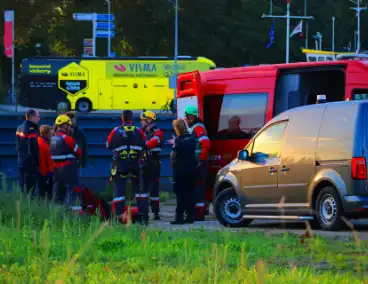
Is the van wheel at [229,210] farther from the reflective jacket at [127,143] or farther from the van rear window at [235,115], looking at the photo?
the van rear window at [235,115]

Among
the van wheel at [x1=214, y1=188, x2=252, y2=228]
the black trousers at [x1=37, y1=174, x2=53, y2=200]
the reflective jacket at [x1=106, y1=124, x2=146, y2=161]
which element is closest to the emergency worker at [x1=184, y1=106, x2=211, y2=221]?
the van wheel at [x1=214, y1=188, x2=252, y2=228]

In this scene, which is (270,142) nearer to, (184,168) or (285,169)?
(285,169)

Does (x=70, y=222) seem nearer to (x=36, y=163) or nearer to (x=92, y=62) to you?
(x=36, y=163)

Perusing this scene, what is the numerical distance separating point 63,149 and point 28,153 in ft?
6.46

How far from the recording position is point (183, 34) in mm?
83875

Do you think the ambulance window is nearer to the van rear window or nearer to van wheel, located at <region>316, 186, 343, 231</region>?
the van rear window

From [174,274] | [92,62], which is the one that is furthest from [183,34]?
[174,274]

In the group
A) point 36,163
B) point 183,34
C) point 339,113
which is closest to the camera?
point 339,113

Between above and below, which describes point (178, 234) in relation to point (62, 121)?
below

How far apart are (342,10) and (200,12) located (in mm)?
21497

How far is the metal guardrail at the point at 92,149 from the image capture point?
24.0 metres

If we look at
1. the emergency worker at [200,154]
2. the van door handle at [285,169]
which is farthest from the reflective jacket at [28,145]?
the van door handle at [285,169]

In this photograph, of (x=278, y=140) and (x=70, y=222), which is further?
(x=278, y=140)

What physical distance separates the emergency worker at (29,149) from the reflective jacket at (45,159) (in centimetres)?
12
